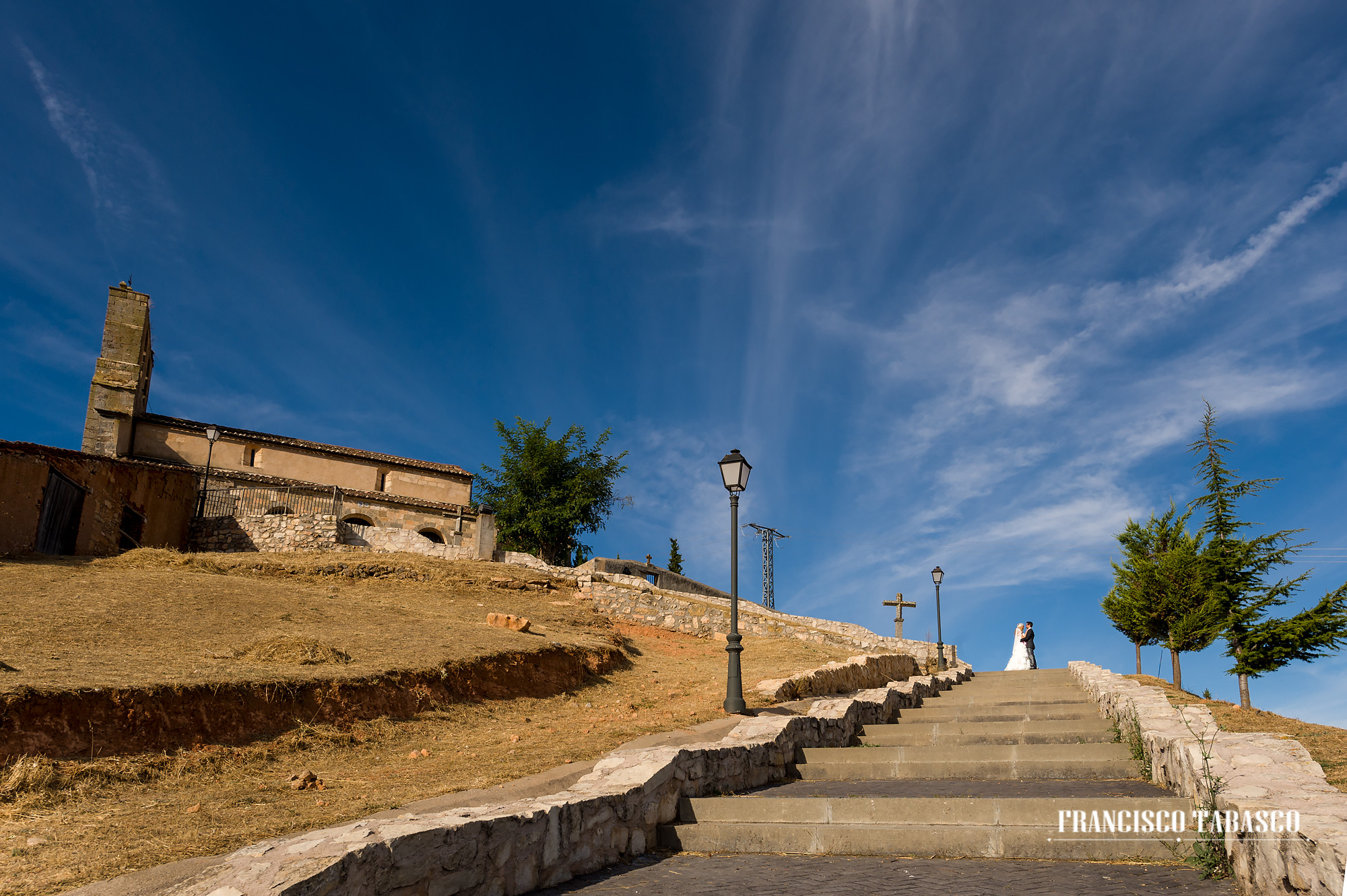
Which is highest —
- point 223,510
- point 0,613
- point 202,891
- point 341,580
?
point 223,510

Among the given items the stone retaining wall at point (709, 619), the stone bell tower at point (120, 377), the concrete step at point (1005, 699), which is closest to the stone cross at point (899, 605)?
the stone retaining wall at point (709, 619)

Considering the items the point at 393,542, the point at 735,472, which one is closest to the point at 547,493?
the point at 393,542

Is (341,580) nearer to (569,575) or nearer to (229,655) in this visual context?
(569,575)

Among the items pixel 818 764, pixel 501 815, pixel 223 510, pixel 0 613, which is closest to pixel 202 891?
pixel 501 815

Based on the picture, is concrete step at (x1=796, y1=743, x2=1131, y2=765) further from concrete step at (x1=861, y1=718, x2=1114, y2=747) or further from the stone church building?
the stone church building

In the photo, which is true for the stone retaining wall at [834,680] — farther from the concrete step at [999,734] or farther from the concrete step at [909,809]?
the concrete step at [909,809]

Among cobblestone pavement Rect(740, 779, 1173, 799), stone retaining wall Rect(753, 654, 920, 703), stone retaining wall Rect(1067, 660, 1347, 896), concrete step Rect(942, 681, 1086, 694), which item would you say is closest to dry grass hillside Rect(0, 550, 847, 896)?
stone retaining wall Rect(753, 654, 920, 703)

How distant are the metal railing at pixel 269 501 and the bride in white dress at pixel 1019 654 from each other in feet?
97.2

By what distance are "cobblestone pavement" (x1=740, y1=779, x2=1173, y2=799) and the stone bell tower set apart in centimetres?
3615

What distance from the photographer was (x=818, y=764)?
867cm

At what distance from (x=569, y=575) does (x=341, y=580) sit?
9.22 metres

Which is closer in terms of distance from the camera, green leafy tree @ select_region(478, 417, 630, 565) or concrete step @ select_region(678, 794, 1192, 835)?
concrete step @ select_region(678, 794, 1192, 835)

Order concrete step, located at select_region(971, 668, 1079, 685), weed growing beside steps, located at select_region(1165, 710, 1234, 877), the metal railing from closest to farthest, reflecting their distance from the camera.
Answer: weed growing beside steps, located at select_region(1165, 710, 1234, 877) → concrete step, located at select_region(971, 668, 1079, 685) → the metal railing

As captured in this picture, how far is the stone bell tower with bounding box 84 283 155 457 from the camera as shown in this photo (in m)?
33.7
